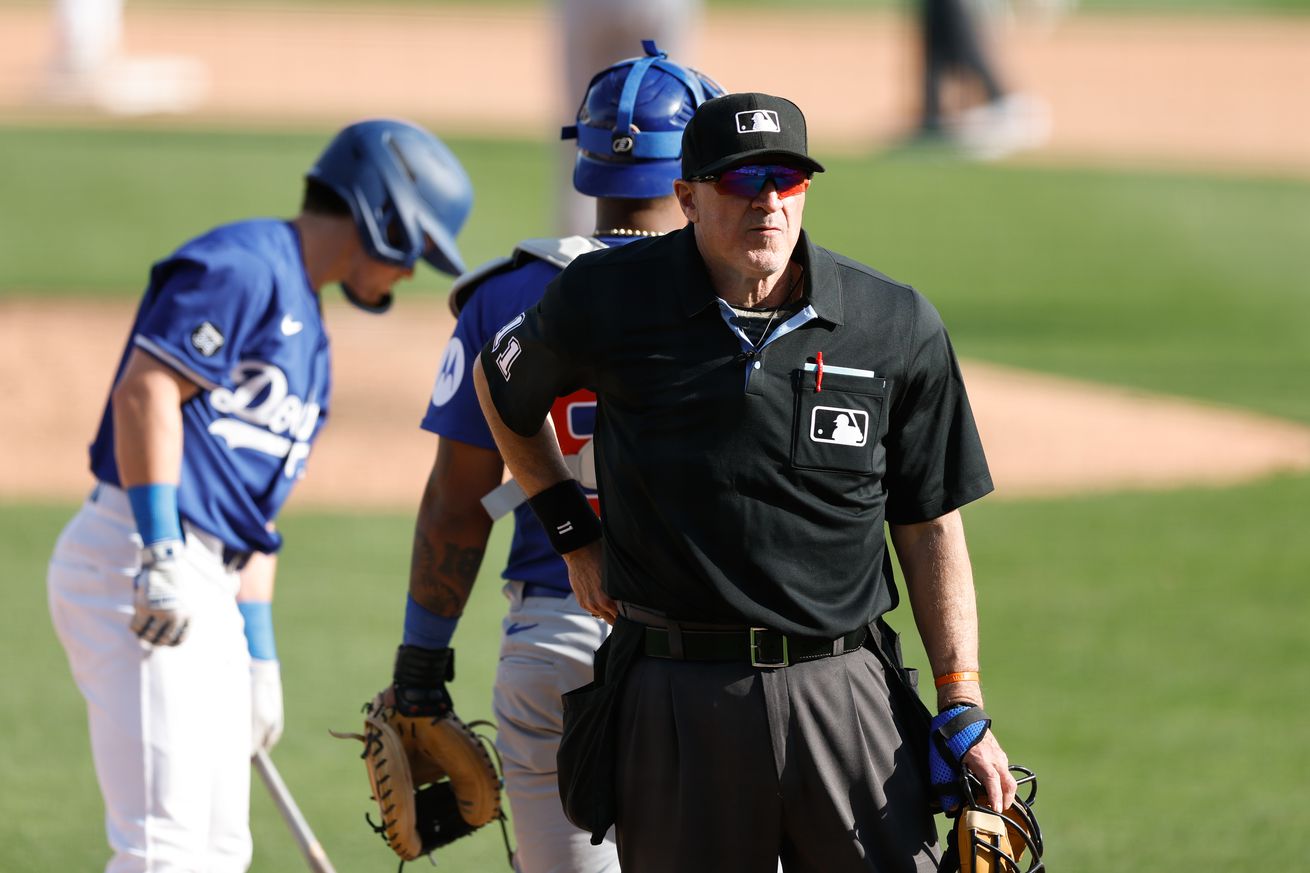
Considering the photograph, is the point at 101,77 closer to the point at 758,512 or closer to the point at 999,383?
the point at 999,383

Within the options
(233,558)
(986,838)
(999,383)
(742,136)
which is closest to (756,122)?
(742,136)

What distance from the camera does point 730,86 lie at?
98.4 feet

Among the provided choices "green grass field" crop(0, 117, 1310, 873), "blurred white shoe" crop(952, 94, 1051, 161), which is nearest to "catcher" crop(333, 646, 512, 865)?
"green grass field" crop(0, 117, 1310, 873)

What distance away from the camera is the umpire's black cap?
338cm

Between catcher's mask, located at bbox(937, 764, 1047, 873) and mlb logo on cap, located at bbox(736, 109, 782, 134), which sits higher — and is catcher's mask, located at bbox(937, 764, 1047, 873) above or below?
below

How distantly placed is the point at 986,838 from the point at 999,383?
34.3 ft

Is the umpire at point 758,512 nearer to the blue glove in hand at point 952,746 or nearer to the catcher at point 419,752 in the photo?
the blue glove in hand at point 952,746

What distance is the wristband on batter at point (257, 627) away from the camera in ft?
15.8

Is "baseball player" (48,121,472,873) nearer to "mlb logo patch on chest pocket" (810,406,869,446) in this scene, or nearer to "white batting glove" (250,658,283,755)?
"white batting glove" (250,658,283,755)

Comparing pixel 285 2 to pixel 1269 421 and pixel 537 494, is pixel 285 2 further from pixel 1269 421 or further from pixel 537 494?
pixel 537 494

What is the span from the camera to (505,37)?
38.5 meters

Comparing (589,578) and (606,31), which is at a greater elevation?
(606,31)

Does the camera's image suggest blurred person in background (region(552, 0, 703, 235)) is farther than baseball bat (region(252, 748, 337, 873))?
Yes

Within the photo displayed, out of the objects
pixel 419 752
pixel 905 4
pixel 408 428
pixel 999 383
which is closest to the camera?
pixel 419 752
